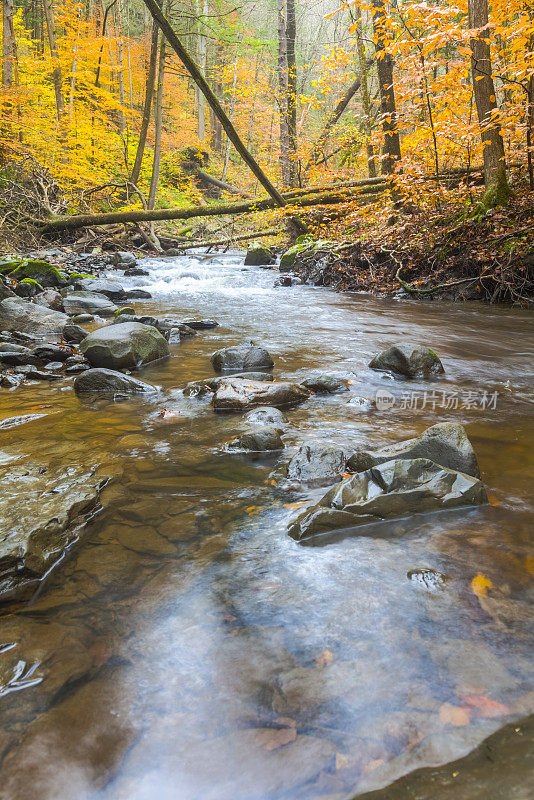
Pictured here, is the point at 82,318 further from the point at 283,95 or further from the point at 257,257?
the point at 283,95

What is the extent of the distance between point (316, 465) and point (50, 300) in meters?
7.61

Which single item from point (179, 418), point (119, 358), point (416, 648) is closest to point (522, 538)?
point (416, 648)

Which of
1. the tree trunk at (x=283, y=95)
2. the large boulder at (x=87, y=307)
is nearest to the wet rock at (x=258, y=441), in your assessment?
the large boulder at (x=87, y=307)

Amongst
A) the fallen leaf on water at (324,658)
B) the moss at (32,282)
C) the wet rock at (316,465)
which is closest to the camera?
the fallen leaf on water at (324,658)

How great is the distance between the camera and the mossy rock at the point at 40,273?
10.1m

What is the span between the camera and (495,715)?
1.34 meters

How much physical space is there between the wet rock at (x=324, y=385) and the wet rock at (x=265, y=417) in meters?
0.83

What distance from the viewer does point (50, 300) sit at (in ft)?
29.1

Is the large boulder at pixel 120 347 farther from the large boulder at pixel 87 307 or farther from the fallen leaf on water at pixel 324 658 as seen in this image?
the fallen leaf on water at pixel 324 658

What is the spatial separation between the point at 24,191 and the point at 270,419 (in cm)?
1363

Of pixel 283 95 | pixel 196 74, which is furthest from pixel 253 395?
pixel 283 95

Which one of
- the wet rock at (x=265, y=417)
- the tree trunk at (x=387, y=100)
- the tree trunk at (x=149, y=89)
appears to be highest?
the tree trunk at (x=149, y=89)

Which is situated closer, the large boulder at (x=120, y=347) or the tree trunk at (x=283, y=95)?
the large boulder at (x=120, y=347)

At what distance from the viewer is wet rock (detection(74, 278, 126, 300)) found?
10330 millimetres
